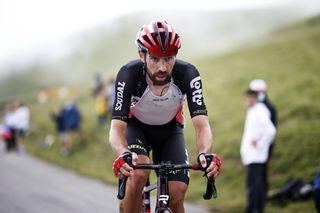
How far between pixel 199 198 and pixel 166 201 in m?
7.12

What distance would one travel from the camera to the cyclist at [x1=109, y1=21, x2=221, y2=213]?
4.89 metres

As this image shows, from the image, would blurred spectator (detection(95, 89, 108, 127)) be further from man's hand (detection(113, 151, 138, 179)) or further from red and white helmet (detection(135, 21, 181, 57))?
man's hand (detection(113, 151, 138, 179))

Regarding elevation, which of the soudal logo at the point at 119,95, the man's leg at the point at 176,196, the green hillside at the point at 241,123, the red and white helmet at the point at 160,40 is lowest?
the man's leg at the point at 176,196

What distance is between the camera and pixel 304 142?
12.4 metres

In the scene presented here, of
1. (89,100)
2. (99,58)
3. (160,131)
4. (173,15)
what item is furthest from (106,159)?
(99,58)

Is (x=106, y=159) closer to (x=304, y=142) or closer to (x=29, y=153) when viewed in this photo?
(x=29, y=153)

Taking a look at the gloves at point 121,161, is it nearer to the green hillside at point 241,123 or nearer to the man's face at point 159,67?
the man's face at point 159,67

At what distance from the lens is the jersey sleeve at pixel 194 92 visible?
201 inches

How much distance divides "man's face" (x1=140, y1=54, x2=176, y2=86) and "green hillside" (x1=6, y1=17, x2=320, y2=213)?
5.34 metres

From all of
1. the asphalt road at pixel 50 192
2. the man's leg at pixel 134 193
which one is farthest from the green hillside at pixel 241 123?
the man's leg at pixel 134 193

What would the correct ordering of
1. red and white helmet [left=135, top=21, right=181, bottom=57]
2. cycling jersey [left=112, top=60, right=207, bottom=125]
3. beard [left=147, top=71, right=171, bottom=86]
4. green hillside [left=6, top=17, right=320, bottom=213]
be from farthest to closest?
1. green hillside [left=6, top=17, right=320, bottom=213]
2. cycling jersey [left=112, top=60, right=207, bottom=125]
3. beard [left=147, top=71, right=171, bottom=86]
4. red and white helmet [left=135, top=21, right=181, bottom=57]

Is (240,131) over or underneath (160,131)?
over

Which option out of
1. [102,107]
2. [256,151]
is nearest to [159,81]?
[256,151]

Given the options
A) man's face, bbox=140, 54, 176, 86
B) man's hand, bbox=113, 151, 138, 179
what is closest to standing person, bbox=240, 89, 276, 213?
man's face, bbox=140, 54, 176, 86
